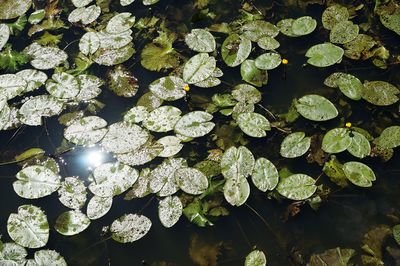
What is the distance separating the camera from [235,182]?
97.0 inches

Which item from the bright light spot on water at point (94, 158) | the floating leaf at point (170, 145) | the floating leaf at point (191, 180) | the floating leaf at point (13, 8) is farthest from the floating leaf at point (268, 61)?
the floating leaf at point (13, 8)

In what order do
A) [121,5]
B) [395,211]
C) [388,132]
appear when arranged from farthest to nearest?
[121,5] < [388,132] < [395,211]

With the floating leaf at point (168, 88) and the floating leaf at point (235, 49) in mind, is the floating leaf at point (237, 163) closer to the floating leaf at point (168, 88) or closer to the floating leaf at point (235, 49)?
the floating leaf at point (168, 88)

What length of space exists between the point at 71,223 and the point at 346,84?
2013mm

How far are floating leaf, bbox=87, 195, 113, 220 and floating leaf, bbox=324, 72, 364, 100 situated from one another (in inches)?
66.1

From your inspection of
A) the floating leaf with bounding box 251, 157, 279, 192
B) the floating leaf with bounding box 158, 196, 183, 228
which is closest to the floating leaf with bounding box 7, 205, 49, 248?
the floating leaf with bounding box 158, 196, 183, 228

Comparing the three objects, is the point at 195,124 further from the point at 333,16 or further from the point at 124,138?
the point at 333,16

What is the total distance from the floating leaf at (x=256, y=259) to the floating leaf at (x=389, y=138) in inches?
39.8

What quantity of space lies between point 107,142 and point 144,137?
0.25 metres

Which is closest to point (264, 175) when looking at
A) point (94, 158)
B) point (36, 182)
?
point (94, 158)

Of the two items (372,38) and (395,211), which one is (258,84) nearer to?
(372,38)

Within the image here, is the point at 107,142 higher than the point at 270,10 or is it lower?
lower

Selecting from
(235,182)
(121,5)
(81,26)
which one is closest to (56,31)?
(81,26)

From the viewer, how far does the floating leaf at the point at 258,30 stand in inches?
122
